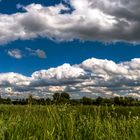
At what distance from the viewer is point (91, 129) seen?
890 centimetres

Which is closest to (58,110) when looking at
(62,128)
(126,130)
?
(62,128)

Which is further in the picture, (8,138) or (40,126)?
(40,126)

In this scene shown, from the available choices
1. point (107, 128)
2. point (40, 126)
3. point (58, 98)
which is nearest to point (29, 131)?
point (40, 126)

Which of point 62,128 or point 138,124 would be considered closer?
point 62,128

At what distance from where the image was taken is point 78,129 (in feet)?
29.6

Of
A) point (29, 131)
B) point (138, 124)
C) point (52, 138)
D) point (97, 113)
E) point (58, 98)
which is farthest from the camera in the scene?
point (58, 98)

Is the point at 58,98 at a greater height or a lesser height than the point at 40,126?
greater

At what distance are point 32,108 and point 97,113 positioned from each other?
177cm

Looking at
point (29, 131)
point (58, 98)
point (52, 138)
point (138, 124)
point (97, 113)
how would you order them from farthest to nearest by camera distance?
point (58, 98) → point (97, 113) → point (138, 124) → point (29, 131) → point (52, 138)

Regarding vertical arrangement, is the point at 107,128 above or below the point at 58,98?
below

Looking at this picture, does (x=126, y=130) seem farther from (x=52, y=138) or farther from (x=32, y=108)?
(x=32, y=108)

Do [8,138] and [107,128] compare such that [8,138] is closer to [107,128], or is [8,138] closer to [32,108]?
[107,128]

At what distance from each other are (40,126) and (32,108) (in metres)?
2.06

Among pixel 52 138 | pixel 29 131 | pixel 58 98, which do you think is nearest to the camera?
pixel 52 138
